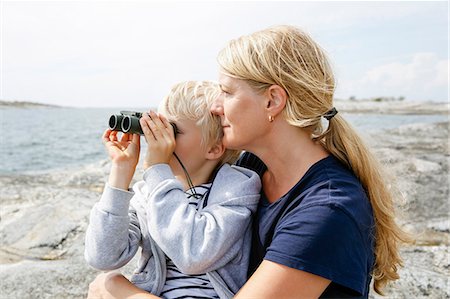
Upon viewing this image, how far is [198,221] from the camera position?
7.57 ft

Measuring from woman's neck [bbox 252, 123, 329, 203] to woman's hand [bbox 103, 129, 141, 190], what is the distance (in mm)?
611

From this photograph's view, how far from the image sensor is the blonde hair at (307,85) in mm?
2281

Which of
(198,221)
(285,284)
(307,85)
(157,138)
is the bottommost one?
(285,284)

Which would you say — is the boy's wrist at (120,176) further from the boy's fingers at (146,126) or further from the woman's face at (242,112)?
the woman's face at (242,112)

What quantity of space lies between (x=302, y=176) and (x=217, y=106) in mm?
577

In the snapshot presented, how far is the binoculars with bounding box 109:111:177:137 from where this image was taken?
2553mm

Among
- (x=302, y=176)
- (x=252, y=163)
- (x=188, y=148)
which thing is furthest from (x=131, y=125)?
(x=302, y=176)

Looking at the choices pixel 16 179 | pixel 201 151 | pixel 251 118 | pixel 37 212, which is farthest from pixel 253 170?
pixel 16 179

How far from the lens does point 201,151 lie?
2.70m

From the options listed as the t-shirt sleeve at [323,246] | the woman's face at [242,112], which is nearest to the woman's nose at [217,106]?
the woman's face at [242,112]

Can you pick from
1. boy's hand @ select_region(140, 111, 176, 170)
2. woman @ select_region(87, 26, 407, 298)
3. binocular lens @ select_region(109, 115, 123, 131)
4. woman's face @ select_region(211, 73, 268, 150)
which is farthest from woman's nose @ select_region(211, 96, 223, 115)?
binocular lens @ select_region(109, 115, 123, 131)

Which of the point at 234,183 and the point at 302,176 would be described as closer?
the point at 302,176

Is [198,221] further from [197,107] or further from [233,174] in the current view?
[197,107]

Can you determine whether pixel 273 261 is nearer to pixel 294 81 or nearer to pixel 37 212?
pixel 294 81
